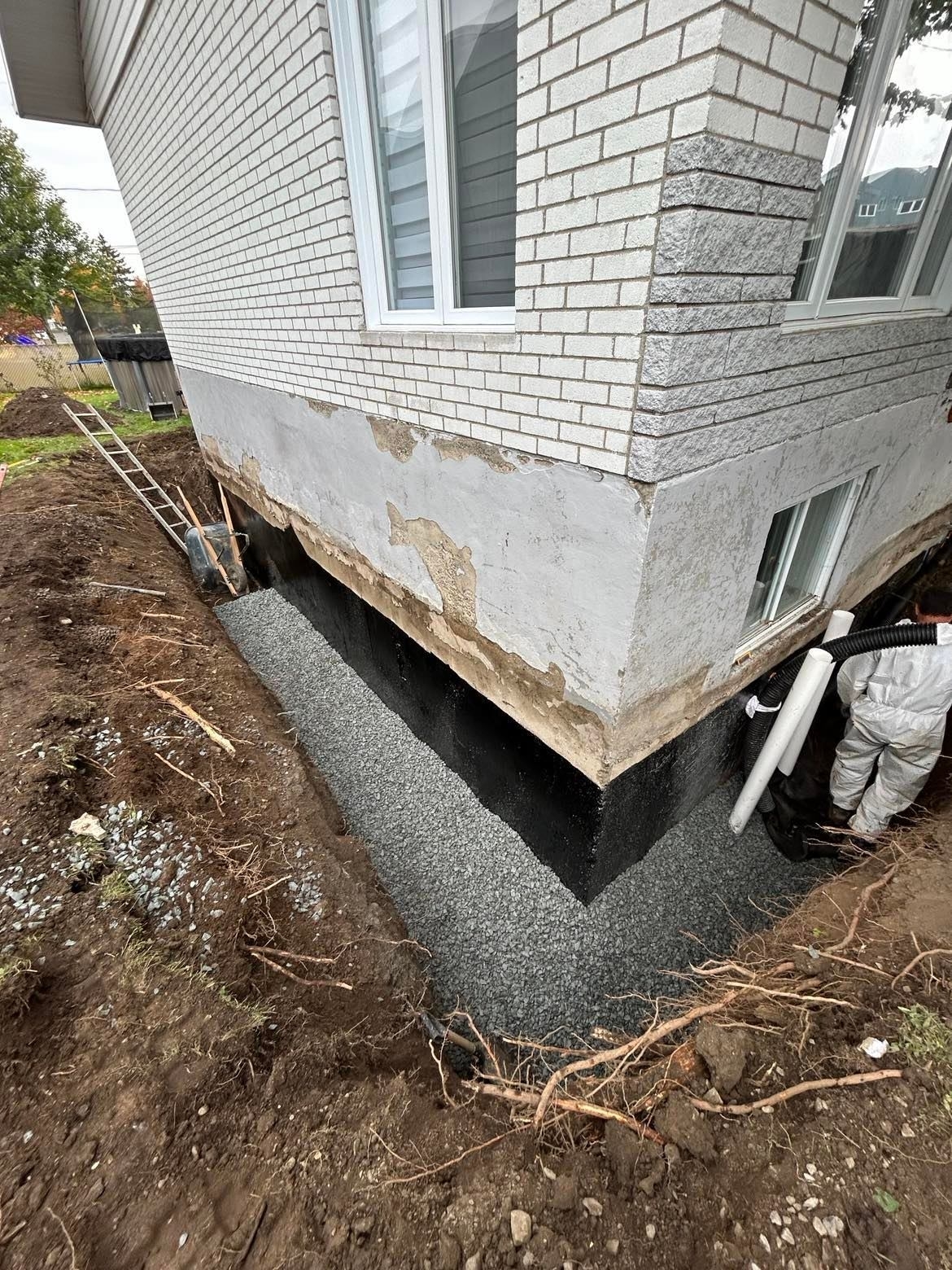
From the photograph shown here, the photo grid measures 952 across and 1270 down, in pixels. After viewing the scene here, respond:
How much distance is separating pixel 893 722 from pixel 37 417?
17135mm

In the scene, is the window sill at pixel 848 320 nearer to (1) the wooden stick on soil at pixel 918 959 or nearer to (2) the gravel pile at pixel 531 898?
(1) the wooden stick on soil at pixel 918 959

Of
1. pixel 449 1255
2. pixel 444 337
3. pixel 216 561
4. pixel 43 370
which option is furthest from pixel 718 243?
pixel 43 370

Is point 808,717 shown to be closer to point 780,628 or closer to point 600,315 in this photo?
point 780,628

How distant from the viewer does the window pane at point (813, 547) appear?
3.06 meters

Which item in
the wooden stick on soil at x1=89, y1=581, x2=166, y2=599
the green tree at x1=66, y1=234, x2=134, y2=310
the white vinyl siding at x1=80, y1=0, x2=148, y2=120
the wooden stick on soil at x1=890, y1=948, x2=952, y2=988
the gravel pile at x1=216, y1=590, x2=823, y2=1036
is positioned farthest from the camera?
the green tree at x1=66, y1=234, x2=134, y2=310

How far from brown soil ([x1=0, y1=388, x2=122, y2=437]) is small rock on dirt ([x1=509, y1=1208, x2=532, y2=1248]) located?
15458 millimetres

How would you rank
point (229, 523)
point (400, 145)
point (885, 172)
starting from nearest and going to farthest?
point (885, 172)
point (400, 145)
point (229, 523)

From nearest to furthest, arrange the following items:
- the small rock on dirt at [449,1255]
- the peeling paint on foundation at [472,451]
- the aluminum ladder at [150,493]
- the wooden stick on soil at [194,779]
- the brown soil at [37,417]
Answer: the small rock on dirt at [449,1255] → the peeling paint on foundation at [472,451] → the wooden stick on soil at [194,779] → the aluminum ladder at [150,493] → the brown soil at [37,417]

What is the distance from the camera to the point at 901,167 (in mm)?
2273

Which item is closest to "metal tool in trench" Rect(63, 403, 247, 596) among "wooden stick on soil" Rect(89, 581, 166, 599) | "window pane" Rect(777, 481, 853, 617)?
"wooden stick on soil" Rect(89, 581, 166, 599)

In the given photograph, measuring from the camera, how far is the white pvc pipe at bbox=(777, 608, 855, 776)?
3121mm

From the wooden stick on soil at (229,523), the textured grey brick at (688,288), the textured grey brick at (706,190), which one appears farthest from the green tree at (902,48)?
the wooden stick on soil at (229,523)

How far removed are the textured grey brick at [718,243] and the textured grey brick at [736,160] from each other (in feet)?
0.32

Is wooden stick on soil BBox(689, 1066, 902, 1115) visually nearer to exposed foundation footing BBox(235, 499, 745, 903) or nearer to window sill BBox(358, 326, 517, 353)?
exposed foundation footing BBox(235, 499, 745, 903)
